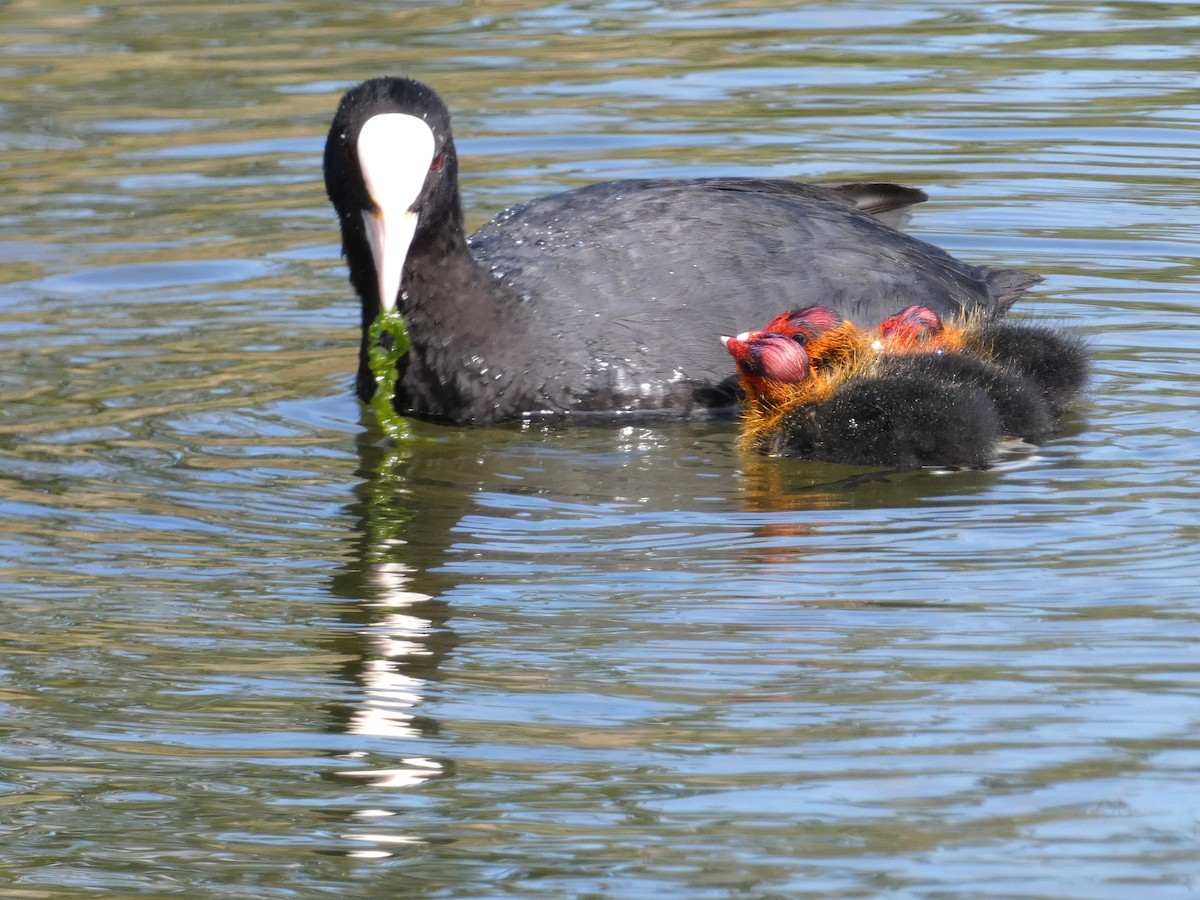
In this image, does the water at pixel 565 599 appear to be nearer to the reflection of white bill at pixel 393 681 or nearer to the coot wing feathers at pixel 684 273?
the reflection of white bill at pixel 393 681

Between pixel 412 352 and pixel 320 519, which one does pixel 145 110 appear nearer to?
pixel 412 352

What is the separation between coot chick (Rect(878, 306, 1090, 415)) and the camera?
510 centimetres

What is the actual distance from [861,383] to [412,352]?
4.18ft

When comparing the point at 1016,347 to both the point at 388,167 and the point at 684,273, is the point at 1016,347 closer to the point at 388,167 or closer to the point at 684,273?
the point at 684,273

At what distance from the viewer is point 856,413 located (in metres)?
4.82

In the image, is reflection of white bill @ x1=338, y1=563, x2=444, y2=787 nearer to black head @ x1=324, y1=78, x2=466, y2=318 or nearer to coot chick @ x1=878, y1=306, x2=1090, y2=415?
black head @ x1=324, y1=78, x2=466, y2=318

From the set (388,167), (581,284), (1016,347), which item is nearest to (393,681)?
(388,167)

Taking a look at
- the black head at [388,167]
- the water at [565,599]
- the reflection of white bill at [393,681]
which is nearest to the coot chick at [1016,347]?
the water at [565,599]

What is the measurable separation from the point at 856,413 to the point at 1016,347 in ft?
2.03

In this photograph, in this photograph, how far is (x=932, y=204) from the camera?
7.34 metres

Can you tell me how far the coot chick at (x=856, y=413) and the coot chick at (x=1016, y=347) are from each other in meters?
0.25

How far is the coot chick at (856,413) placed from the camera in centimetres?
470

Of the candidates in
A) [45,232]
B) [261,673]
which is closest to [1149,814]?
[261,673]

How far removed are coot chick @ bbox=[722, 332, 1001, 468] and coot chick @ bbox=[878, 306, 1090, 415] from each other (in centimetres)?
25
